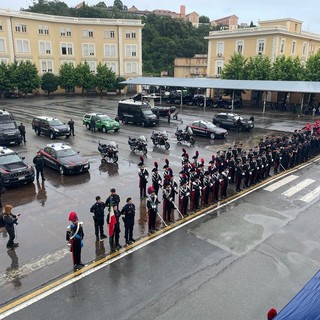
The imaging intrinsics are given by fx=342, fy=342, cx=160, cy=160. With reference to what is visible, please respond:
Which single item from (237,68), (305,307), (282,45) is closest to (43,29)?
(237,68)

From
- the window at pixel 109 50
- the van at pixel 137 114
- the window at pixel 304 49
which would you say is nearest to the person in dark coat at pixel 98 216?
the van at pixel 137 114

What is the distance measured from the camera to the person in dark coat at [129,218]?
1029 cm

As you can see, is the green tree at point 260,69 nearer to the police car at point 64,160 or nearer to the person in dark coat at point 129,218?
the police car at point 64,160

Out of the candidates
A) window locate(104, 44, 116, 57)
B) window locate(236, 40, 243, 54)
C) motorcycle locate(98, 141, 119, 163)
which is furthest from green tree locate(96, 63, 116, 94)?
motorcycle locate(98, 141, 119, 163)

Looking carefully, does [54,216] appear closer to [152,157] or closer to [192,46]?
[152,157]

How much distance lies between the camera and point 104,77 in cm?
6238

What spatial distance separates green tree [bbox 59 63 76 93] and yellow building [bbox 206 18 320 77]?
24847 mm

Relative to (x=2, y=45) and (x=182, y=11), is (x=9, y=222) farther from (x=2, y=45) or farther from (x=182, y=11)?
(x=182, y=11)

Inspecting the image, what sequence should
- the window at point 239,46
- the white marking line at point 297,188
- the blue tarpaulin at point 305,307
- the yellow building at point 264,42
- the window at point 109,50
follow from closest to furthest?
the blue tarpaulin at point 305,307 < the white marking line at point 297,188 < the yellow building at point 264,42 < the window at point 239,46 < the window at point 109,50

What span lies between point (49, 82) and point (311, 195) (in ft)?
179

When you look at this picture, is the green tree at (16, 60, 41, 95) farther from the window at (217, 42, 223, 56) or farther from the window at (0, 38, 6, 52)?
the window at (217, 42, 223, 56)

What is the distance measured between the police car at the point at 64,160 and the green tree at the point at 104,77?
150ft

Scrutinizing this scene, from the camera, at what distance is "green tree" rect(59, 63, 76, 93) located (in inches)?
2382

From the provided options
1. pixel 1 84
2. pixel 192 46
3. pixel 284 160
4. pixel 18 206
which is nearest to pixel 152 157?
pixel 284 160
